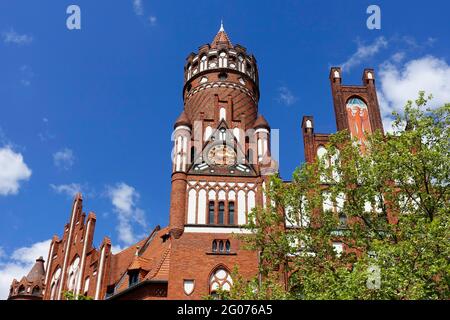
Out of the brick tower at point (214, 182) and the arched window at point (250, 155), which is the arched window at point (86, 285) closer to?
the brick tower at point (214, 182)

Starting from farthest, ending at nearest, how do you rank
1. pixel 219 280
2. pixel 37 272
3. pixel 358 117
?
pixel 37 272, pixel 358 117, pixel 219 280

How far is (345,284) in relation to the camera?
11.8 m

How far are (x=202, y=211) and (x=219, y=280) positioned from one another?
3.48 metres

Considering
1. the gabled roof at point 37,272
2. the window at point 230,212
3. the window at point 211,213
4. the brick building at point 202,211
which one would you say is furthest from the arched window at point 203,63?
the gabled roof at point 37,272

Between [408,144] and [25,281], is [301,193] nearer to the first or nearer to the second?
[408,144]

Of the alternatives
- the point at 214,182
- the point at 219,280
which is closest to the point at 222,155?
the point at 214,182

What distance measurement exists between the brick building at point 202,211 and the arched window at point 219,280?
0.14 ft

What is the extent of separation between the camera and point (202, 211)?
75.9 ft

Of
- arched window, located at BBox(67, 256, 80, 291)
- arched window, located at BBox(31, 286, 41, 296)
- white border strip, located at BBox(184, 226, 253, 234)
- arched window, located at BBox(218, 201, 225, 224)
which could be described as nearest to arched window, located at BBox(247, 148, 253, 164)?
arched window, located at BBox(218, 201, 225, 224)

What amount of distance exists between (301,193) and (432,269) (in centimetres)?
533

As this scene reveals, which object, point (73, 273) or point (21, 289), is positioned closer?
point (73, 273)

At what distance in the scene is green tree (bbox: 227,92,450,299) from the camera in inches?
467

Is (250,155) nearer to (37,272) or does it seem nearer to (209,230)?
(209,230)
